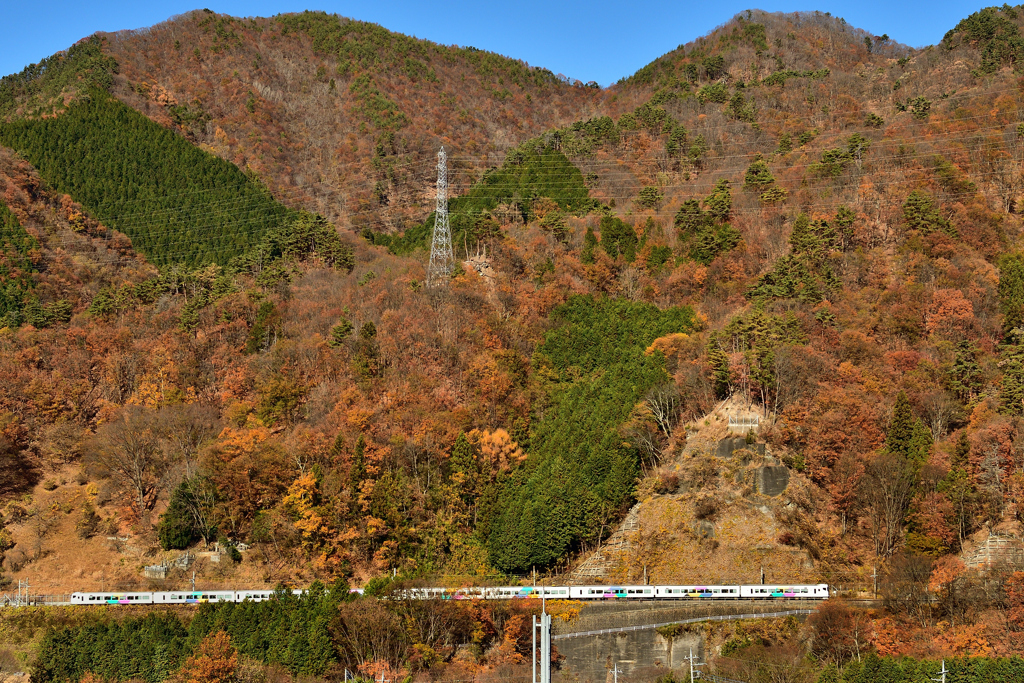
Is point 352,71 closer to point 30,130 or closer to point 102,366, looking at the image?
point 30,130

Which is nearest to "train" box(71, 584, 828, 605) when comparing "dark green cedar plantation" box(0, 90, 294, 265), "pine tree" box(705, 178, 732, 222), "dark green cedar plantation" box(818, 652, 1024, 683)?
"dark green cedar plantation" box(818, 652, 1024, 683)

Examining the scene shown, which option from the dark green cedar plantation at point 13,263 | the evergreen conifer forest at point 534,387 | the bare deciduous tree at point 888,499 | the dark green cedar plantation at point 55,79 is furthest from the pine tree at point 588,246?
the dark green cedar plantation at point 55,79

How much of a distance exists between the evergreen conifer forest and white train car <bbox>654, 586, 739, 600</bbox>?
1931 millimetres

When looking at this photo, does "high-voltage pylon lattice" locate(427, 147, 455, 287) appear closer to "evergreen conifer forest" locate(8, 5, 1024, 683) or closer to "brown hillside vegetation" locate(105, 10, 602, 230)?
"evergreen conifer forest" locate(8, 5, 1024, 683)

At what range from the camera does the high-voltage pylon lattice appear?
79.9 m

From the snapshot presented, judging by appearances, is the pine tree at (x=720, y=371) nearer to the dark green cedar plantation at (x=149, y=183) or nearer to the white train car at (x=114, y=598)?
the white train car at (x=114, y=598)

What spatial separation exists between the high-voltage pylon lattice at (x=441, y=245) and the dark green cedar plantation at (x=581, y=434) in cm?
1051

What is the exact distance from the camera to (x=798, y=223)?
3155 inches

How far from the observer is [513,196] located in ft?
306

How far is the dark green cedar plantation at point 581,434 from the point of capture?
2359 inches

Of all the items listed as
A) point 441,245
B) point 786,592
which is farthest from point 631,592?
point 441,245

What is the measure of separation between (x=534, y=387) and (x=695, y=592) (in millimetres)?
21948

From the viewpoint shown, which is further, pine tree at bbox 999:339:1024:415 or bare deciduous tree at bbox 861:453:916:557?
pine tree at bbox 999:339:1024:415

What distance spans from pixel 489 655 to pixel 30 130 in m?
81.5
